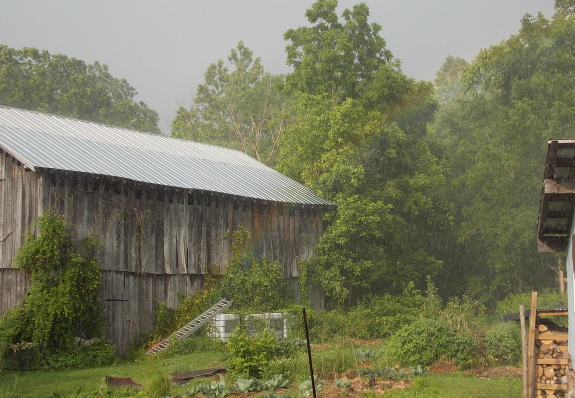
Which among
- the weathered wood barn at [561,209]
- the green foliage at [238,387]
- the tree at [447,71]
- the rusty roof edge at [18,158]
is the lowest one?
the green foliage at [238,387]

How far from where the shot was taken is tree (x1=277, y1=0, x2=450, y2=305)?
79.2ft

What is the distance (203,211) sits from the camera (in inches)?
805

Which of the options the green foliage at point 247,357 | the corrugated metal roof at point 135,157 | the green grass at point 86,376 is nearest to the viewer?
the green grass at point 86,376

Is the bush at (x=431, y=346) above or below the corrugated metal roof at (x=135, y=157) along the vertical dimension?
below

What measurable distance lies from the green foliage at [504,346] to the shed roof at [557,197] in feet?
16.7

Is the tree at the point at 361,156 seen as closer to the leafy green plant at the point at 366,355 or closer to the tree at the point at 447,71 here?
the leafy green plant at the point at 366,355

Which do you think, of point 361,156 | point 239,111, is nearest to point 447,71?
point 239,111

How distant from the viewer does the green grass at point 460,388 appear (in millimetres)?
11273

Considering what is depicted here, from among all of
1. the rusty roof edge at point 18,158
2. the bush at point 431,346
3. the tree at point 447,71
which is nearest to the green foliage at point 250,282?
the bush at point 431,346

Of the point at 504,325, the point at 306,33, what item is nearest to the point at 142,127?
the point at 306,33

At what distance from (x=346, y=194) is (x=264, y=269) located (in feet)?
17.4

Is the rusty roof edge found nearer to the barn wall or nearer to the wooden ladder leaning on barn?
the barn wall

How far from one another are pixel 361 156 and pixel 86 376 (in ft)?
51.0

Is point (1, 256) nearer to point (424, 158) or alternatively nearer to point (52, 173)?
point (52, 173)
